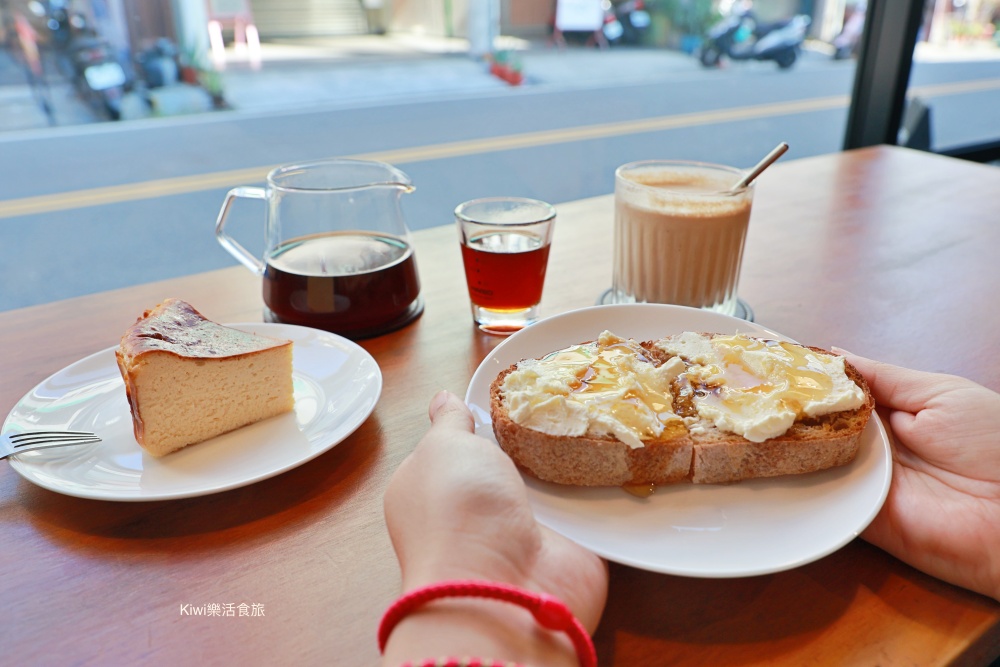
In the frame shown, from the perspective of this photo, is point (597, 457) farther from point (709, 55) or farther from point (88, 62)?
point (709, 55)

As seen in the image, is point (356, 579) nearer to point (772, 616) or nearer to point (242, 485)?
point (242, 485)

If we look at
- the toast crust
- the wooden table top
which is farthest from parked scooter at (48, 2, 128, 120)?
the toast crust

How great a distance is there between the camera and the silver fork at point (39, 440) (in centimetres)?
81

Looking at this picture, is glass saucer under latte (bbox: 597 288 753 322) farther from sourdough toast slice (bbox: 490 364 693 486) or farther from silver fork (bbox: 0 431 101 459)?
silver fork (bbox: 0 431 101 459)

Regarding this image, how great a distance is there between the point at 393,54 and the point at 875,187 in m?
2.95

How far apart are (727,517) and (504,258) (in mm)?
586

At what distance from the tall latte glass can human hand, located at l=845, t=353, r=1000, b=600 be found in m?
0.41

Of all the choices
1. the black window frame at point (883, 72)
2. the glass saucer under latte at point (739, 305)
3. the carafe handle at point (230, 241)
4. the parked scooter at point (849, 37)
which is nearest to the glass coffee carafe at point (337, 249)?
the carafe handle at point (230, 241)

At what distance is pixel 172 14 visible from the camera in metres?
2.86

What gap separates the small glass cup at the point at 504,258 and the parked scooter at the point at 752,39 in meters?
3.99

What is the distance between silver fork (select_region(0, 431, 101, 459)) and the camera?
→ 814 mm

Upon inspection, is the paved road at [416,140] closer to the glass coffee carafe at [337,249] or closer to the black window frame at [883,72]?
the black window frame at [883,72]

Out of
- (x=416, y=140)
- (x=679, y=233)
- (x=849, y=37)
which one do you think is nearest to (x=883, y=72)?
(x=849, y=37)

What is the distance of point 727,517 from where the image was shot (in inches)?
28.7
